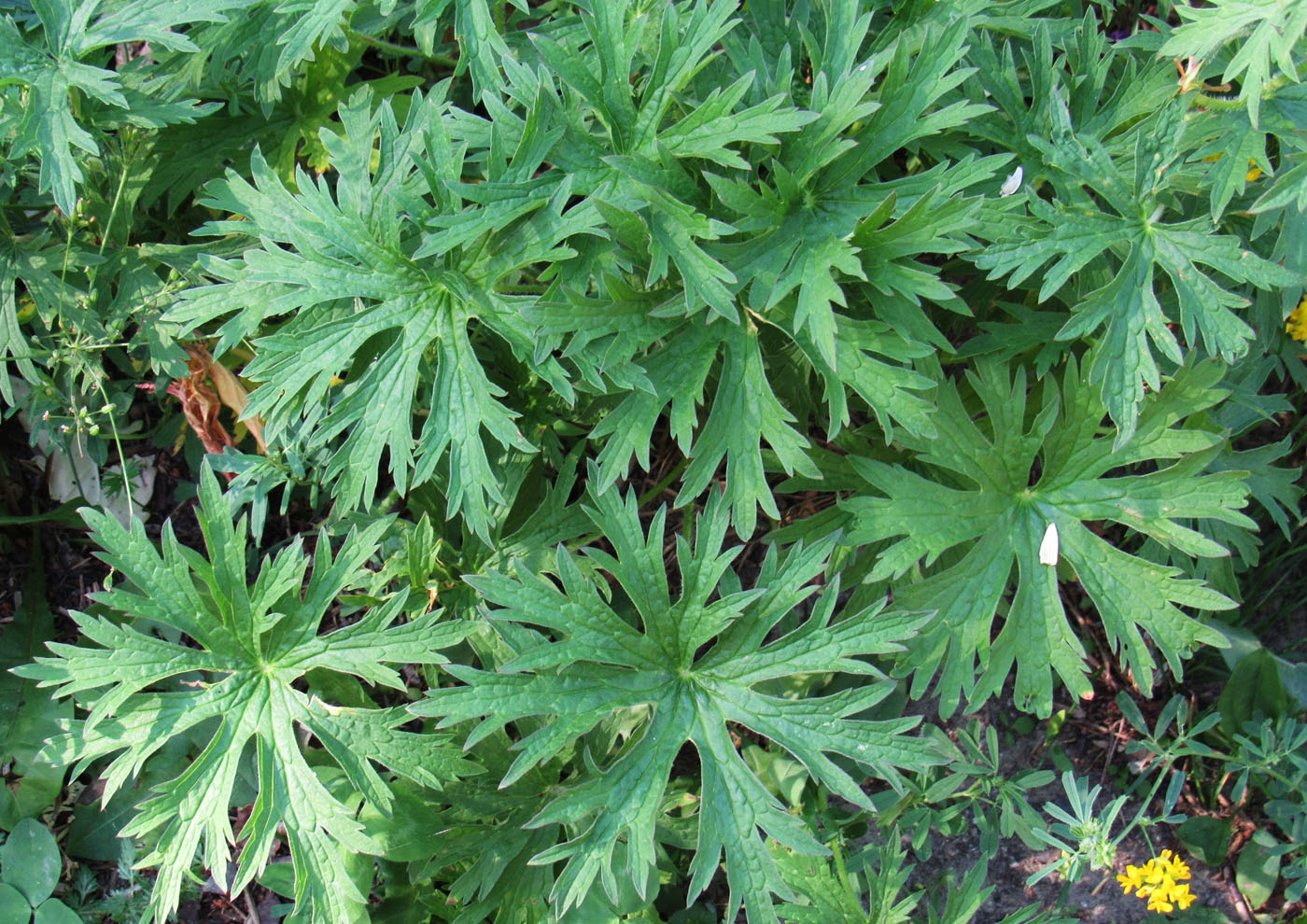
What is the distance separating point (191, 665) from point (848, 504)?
136 centimetres

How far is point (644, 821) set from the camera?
179cm

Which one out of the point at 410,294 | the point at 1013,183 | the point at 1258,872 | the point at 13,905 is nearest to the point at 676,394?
the point at 410,294

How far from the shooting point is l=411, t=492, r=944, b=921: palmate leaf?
1.78 meters

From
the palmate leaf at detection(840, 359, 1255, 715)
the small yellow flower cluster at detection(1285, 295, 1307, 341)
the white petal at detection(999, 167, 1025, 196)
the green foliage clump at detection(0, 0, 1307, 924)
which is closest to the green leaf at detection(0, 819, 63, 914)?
the green foliage clump at detection(0, 0, 1307, 924)

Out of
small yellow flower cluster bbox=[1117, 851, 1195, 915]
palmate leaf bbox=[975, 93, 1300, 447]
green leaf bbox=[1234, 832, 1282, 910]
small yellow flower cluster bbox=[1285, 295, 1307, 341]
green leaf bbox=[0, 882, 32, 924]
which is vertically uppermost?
palmate leaf bbox=[975, 93, 1300, 447]

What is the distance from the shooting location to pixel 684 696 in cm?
192

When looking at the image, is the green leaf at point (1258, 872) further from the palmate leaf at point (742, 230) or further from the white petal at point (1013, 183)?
the white petal at point (1013, 183)

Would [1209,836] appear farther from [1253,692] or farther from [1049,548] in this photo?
[1049,548]

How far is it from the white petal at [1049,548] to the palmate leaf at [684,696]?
1.14 feet

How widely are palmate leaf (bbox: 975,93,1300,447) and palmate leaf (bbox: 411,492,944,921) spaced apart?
0.62 metres

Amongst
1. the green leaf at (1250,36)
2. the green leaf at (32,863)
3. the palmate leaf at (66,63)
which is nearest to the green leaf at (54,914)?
the green leaf at (32,863)

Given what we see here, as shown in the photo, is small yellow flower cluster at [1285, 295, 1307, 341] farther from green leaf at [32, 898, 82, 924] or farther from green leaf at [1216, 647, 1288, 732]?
green leaf at [32, 898, 82, 924]

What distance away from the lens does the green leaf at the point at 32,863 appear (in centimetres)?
252

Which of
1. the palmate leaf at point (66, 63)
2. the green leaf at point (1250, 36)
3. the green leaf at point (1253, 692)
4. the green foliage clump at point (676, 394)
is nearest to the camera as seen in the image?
the green leaf at point (1250, 36)
